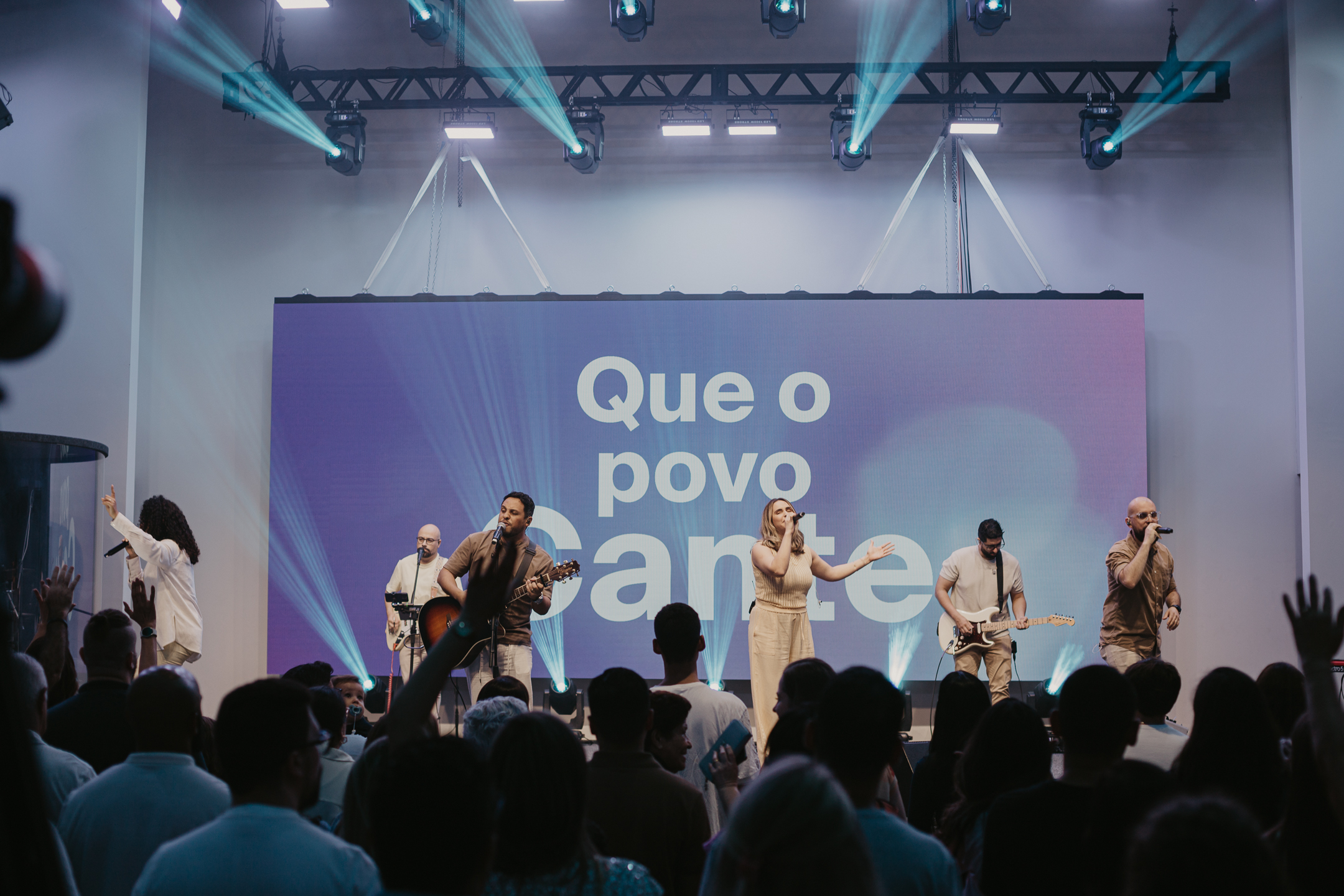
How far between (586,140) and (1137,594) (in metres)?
5.57

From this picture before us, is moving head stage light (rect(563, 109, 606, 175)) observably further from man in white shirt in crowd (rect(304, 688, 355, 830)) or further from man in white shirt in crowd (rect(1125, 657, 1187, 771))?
man in white shirt in crowd (rect(1125, 657, 1187, 771))

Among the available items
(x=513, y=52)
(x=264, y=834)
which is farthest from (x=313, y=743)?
(x=513, y=52)

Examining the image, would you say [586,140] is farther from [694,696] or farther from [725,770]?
[725,770]

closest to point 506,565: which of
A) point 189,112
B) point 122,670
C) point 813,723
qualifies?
point 813,723

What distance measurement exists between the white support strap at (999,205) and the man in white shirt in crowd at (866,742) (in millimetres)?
7604

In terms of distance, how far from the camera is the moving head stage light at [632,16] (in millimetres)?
7777

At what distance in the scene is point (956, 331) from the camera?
830cm

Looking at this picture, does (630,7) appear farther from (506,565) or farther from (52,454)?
(506,565)

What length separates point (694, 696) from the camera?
3441 millimetres

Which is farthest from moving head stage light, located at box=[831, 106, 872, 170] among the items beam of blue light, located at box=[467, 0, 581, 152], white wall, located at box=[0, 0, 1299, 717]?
beam of blue light, located at box=[467, 0, 581, 152]

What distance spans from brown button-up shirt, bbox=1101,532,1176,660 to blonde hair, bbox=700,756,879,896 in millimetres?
5817

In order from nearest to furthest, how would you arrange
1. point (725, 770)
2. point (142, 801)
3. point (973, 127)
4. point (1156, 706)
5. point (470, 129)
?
point (142, 801) < point (725, 770) < point (1156, 706) < point (973, 127) < point (470, 129)

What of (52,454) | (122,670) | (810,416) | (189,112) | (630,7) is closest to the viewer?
(122,670)

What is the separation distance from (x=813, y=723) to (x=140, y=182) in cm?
887
